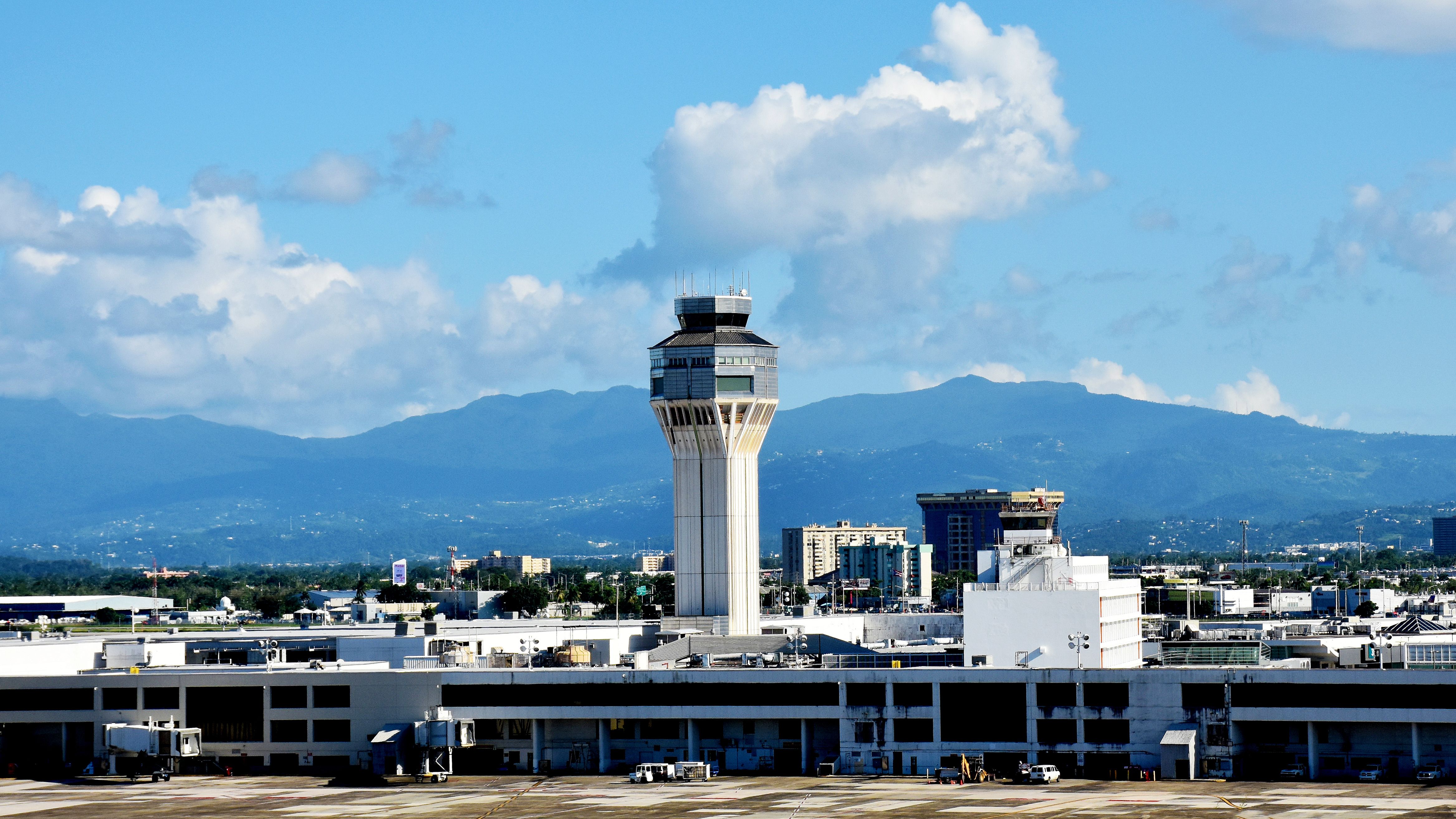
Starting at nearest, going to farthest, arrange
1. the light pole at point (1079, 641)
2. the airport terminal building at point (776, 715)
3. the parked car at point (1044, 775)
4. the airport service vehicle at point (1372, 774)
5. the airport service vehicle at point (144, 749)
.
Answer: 1. the airport service vehicle at point (1372, 774)
2. the airport terminal building at point (776, 715)
3. the parked car at point (1044, 775)
4. the airport service vehicle at point (144, 749)
5. the light pole at point (1079, 641)

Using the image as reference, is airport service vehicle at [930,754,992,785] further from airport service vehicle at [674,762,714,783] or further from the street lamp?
the street lamp

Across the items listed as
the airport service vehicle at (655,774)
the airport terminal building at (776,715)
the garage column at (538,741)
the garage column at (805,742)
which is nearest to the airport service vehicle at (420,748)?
the airport terminal building at (776,715)

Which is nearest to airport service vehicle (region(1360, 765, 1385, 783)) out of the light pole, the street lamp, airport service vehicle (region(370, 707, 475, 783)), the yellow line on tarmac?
the street lamp

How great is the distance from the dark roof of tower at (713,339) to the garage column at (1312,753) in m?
68.6

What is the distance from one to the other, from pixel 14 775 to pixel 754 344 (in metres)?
68.8

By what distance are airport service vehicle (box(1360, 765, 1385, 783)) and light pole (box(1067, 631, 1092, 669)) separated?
19.6 meters

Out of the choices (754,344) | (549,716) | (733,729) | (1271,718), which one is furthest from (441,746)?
(754,344)

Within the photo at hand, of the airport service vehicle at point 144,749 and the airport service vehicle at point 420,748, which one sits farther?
→ the airport service vehicle at point 144,749

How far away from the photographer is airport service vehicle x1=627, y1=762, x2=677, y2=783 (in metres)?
116

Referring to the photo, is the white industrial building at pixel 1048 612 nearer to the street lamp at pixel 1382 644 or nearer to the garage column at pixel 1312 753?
the street lamp at pixel 1382 644

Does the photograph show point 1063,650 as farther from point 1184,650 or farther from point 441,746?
point 441,746

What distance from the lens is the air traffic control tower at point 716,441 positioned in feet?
553

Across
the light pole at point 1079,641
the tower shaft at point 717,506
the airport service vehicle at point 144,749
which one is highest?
the tower shaft at point 717,506

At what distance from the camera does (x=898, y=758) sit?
118 m
